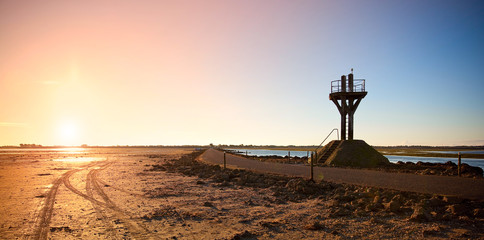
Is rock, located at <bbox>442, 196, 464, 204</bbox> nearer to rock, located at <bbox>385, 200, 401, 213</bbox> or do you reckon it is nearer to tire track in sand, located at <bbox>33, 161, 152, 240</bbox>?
rock, located at <bbox>385, 200, 401, 213</bbox>

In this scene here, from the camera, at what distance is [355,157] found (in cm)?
2136

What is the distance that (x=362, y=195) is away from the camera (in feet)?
30.3

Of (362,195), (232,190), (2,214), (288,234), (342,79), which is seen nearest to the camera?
(288,234)

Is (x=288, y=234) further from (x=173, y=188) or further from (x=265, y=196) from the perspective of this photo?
(x=173, y=188)

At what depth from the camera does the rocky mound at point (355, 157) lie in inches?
827

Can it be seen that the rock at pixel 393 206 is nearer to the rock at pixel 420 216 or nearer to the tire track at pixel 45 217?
the rock at pixel 420 216

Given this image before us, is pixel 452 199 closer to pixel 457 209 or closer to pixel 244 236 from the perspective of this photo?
pixel 457 209

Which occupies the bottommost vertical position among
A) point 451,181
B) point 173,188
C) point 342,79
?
point 173,188

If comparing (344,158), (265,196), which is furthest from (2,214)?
(344,158)

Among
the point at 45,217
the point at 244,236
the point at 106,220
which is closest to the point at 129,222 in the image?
the point at 106,220

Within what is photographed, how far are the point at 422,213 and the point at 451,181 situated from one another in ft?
18.7

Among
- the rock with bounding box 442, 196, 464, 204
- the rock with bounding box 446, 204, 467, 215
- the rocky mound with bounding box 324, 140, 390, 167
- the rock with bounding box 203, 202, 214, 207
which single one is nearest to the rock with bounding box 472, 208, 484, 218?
the rock with bounding box 446, 204, 467, 215

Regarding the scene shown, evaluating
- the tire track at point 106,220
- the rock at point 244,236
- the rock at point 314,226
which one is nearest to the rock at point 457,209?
the rock at point 314,226

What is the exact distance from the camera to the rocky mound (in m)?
21.0
